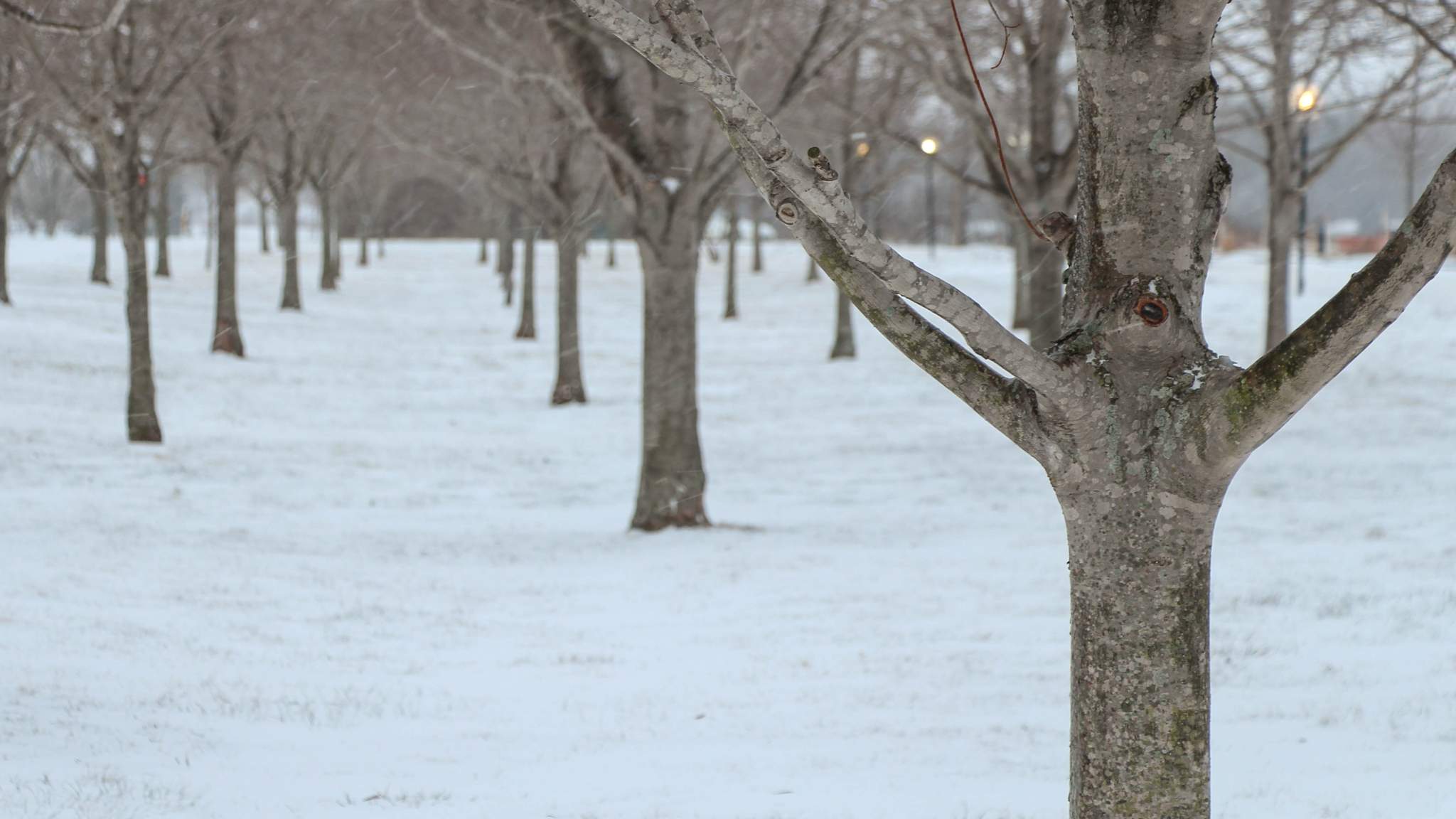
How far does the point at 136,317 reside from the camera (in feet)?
42.8

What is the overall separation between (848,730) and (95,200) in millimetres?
25272

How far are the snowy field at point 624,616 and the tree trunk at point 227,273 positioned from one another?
3.08 m

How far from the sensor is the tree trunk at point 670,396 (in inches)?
397

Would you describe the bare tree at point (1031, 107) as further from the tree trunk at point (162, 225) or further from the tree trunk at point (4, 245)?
the tree trunk at point (162, 225)

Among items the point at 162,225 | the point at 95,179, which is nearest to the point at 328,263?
the point at 162,225

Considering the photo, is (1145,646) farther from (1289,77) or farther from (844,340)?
(844,340)

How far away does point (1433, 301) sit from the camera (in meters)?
23.2

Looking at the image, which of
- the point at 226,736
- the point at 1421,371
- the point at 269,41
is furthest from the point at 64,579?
the point at 1421,371

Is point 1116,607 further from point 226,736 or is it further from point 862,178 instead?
point 862,178

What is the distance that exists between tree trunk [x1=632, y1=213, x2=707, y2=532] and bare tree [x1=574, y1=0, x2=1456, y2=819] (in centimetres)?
711

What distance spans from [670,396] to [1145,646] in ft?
24.5

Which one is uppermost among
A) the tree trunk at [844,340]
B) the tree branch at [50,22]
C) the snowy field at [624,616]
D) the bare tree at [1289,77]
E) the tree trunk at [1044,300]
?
the bare tree at [1289,77]

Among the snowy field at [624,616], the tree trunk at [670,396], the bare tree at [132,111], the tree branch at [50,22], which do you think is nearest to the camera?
the snowy field at [624,616]

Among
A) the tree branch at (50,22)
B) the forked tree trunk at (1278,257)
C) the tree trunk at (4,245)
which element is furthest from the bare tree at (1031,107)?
the tree trunk at (4,245)
